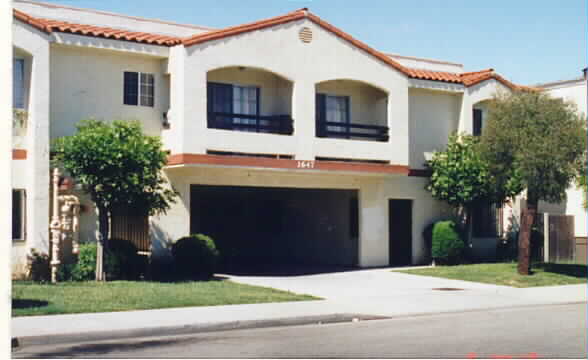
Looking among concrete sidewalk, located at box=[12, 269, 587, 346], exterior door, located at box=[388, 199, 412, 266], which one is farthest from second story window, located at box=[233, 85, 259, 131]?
exterior door, located at box=[388, 199, 412, 266]

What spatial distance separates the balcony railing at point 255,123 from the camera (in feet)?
79.7

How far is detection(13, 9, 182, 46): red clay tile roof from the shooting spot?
20.7 meters

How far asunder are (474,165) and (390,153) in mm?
3254

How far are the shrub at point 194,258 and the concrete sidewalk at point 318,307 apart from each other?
4.04 feet

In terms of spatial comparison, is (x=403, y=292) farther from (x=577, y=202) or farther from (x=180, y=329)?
(x=577, y=202)

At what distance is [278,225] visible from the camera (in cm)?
3188

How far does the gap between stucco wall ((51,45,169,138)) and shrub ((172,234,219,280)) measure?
12.0 feet

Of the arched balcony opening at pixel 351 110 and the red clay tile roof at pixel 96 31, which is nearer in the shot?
the red clay tile roof at pixel 96 31

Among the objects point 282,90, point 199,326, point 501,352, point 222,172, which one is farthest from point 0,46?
point 282,90

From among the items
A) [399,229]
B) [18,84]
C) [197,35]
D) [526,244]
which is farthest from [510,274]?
[18,84]

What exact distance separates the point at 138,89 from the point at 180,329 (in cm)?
1108

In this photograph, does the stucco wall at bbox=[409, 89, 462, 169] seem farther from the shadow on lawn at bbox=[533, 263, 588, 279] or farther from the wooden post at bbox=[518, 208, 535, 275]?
the shadow on lawn at bbox=[533, 263, 588, 279]

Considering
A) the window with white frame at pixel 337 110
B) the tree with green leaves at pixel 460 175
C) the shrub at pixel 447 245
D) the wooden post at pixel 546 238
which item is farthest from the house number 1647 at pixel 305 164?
the wooden post at pixel 546 238

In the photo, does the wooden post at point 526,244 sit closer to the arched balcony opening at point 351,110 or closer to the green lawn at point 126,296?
the arched balcony opening at point 351,110
